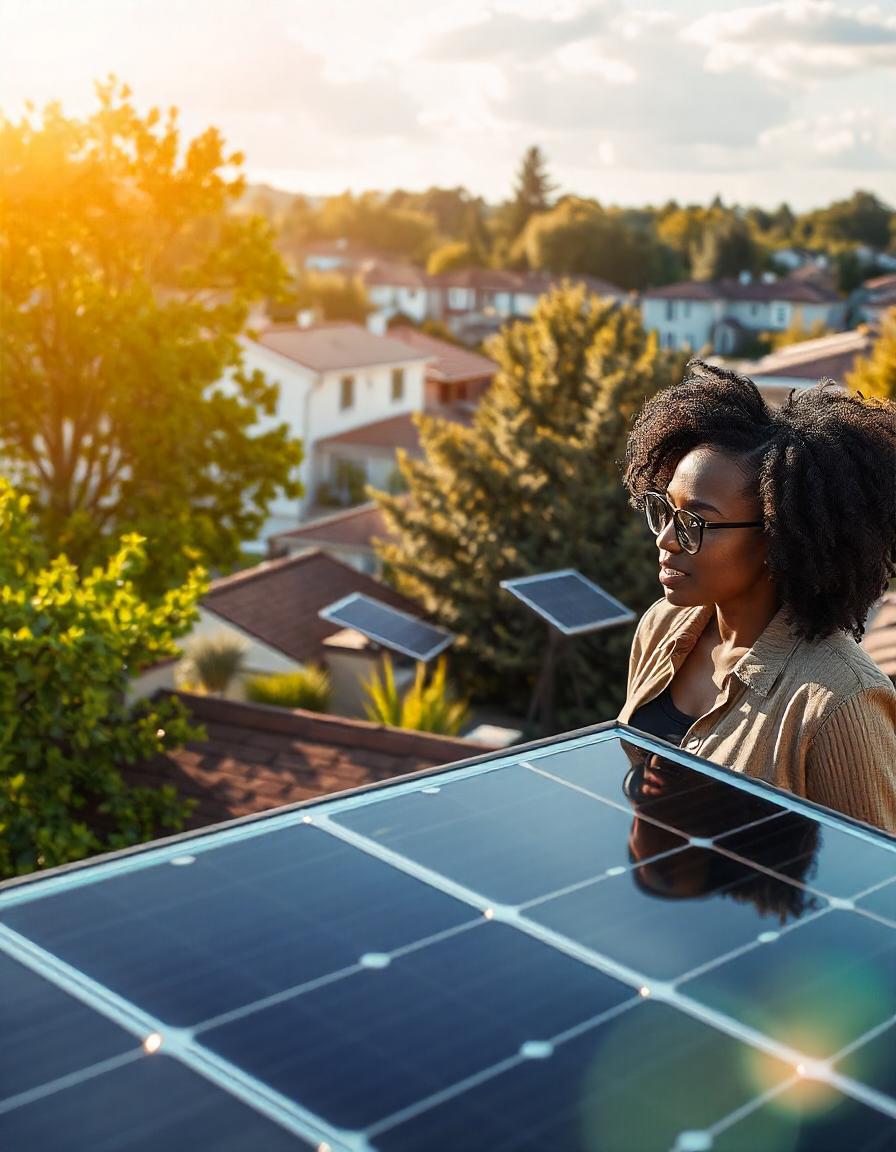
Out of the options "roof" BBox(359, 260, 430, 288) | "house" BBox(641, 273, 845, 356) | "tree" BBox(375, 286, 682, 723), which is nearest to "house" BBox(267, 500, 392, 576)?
"tree" BBox(375, 286, 682, 723)

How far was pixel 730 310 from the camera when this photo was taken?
12875 cm

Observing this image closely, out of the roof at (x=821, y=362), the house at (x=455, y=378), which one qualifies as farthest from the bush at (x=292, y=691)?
the house at (x=455, y=378)

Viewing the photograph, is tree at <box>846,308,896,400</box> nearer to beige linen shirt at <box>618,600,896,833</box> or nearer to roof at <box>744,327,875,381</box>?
roof at <box>744,327,875,381</box>

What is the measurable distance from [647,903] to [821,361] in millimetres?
56898

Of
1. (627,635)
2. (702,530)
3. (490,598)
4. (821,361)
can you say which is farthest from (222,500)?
(821,361)

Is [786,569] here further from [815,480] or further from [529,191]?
[529,191]

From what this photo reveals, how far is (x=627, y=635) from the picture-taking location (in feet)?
98.1

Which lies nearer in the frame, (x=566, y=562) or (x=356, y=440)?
(x=566, y=562)

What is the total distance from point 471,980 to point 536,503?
27.7m

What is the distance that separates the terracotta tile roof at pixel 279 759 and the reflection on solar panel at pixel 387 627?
10.2 metres

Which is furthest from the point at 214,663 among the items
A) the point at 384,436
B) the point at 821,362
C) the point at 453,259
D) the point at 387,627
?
the point at 453,259

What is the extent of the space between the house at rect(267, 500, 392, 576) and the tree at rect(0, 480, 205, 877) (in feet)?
82.3

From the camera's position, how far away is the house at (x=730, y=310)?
403 ft

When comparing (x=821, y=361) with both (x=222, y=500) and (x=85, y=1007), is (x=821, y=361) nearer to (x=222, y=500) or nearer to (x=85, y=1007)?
(x=222, y=500)
